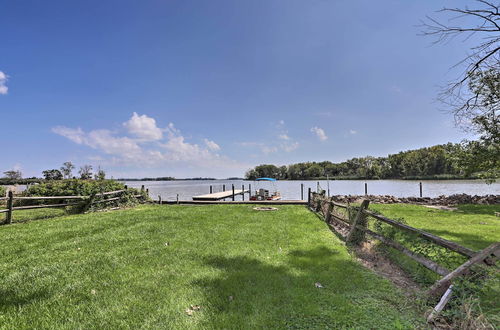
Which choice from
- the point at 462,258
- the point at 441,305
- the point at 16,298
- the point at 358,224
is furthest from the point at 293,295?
the point at 16,298

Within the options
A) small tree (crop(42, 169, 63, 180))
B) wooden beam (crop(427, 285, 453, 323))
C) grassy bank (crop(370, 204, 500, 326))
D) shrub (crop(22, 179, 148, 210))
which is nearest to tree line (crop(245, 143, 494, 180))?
small tree (crop(42, 169, 63, 180))

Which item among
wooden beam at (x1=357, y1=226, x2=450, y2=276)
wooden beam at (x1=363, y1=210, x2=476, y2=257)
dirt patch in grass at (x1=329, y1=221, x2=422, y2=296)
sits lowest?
dirt patch in grass at (x1=329, y1=221, x2=422, y2=296)

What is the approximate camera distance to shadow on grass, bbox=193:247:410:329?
9.70 ft

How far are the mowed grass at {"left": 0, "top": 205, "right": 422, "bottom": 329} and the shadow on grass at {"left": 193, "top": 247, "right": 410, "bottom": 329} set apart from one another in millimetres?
14

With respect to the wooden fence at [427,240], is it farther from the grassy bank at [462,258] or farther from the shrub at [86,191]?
the shrub at [86,191]

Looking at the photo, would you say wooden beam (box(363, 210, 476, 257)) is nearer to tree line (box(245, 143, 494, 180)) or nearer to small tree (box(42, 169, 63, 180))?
small tree (box(42, 169, 63, 180))

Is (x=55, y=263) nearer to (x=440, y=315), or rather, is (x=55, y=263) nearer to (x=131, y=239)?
(x=131, y=239)

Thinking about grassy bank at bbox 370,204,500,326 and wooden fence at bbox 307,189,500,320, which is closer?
grassy bank at bbox 370,204,500,326

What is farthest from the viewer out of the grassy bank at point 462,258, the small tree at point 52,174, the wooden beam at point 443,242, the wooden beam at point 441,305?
the small tree at point 52,174

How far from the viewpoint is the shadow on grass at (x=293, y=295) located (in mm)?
2957

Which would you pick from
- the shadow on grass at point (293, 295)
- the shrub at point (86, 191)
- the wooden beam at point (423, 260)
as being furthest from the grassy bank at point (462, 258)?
the shrub at point (86, 191)

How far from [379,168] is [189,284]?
342 ft

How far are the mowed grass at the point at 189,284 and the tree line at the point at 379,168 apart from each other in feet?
185

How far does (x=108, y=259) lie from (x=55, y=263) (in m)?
0.95
